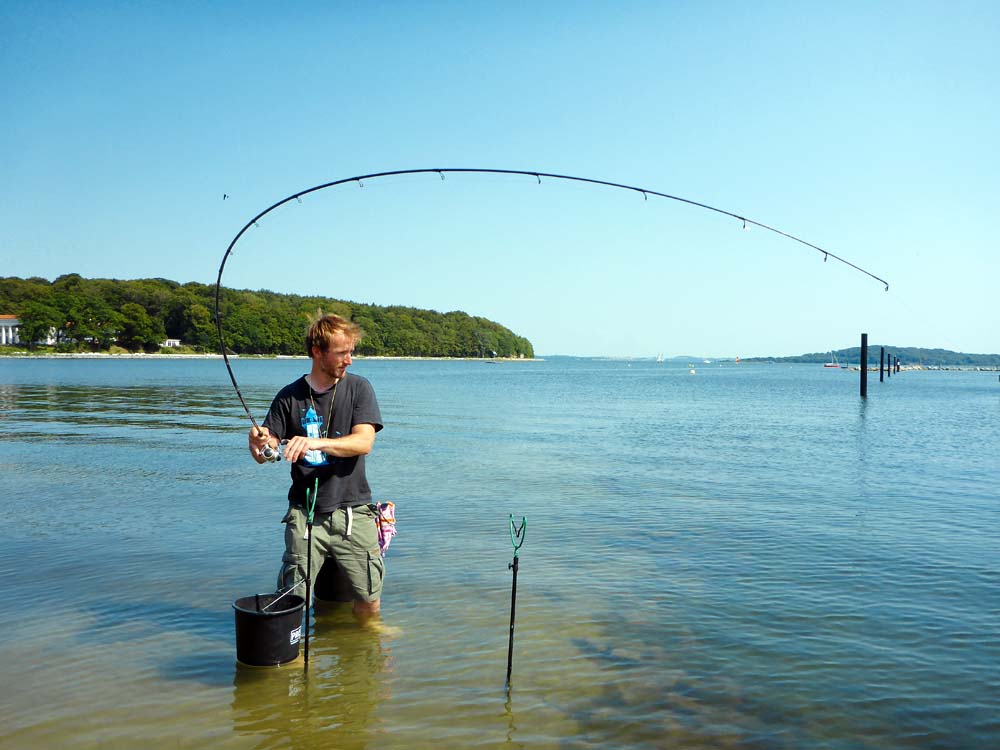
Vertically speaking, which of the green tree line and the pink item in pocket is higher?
the green tree line

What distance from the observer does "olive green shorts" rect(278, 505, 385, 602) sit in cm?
548

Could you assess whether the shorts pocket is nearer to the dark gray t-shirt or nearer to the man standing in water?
the man standing in water

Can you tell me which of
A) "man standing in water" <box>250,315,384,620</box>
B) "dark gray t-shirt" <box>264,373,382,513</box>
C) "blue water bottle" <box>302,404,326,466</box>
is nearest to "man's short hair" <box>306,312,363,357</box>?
"man standing in water" <box>250,315,384,620</box>

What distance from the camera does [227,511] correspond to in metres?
11.8

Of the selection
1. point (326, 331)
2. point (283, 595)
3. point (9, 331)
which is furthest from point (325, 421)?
point (9, 331)

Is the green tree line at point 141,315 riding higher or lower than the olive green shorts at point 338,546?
higher

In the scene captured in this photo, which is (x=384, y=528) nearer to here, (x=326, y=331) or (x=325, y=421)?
(x=325, y=421)

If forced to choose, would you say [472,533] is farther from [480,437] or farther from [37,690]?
[480,437]

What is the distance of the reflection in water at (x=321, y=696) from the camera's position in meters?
4.63

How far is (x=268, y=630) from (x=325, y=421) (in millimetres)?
1469

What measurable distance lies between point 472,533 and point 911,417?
33.1 meters

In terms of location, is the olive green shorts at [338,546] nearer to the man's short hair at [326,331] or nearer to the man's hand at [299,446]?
the man's hand at [299,446]

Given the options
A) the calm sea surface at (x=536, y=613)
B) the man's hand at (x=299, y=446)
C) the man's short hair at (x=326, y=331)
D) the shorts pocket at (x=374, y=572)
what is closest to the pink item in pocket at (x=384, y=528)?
the shorts pocket at (x=374, y=572)

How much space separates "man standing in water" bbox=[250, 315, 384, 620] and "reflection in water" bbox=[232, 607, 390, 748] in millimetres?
639
